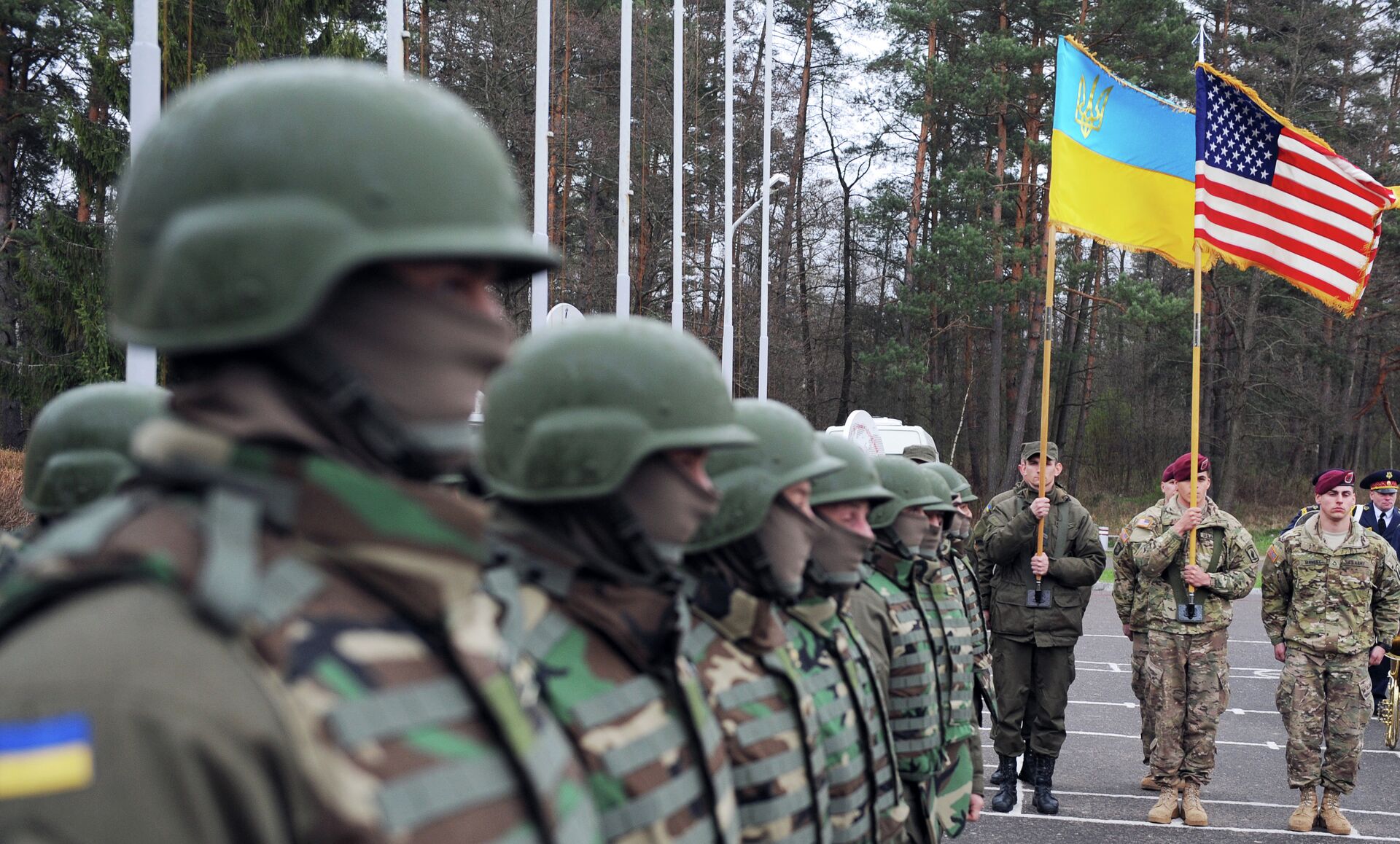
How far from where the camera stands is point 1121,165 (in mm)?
9273

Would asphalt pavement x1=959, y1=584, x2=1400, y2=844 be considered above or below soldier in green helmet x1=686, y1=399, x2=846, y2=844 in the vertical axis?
below

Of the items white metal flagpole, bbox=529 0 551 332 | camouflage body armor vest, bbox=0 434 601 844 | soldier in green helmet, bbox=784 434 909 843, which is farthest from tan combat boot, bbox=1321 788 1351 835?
camouflage body armor vest, bbox=0 434 601 844

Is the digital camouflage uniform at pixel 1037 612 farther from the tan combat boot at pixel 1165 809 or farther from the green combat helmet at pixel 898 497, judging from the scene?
the green combat helmet at pixel 898 497

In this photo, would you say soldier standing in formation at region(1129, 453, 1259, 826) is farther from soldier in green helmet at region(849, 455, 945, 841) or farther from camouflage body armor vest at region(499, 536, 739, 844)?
camouflage body armor vest at region(499, 536, 739, 844)

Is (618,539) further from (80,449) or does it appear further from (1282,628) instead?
(1282,628)

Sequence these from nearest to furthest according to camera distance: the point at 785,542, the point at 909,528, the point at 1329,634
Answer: the point at 785,542 → the point at 909,528 → the point at 1329,634

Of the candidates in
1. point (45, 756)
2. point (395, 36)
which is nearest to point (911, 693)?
point (45, 756)

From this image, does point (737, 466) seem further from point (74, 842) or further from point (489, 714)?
point (74, 842)

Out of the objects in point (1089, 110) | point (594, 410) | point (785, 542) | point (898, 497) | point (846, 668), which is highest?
point (1089, 110)

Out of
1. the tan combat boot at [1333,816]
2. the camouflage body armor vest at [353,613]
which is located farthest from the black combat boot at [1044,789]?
the camouflage body armor vest at [353,613]

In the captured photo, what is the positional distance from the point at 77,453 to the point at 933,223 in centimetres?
3417

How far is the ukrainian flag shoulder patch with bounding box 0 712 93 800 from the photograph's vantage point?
102 centimetres

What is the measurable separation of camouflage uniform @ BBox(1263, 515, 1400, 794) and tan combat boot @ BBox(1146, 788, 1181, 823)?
0.76 m

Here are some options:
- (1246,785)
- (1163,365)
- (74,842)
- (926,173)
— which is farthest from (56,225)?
(1163,365)
